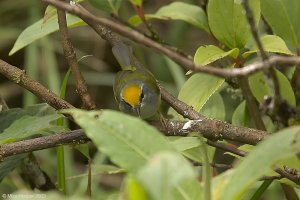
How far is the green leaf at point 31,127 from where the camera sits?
1.35m

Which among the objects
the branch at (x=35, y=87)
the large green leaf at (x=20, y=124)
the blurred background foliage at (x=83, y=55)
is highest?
the branch at (x=35, y=87)

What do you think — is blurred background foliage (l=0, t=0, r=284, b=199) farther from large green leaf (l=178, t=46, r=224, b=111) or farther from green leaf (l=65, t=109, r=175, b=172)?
green leaf (l=65, t=109, r=175, b=172)

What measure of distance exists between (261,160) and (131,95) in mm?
1429

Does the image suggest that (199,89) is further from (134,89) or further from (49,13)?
(134,89)

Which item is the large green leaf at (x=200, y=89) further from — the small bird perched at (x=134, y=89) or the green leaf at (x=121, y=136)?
the green leaf at (x=121, y=136)

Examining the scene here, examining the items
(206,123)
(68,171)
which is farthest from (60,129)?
(68,171)

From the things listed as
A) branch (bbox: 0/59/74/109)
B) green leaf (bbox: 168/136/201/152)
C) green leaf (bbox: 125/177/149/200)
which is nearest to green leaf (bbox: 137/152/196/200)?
green leaf (bbox: 125/177/149/200)

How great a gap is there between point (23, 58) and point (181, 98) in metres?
3.07

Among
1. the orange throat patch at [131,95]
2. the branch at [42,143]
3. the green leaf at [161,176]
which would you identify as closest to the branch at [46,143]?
the branch at [42,143]

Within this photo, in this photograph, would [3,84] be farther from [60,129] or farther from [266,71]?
[266,71]

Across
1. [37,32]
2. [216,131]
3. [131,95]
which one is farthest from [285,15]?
[131,95]

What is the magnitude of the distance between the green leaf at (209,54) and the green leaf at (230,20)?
0.04m

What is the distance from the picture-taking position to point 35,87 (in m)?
1.34

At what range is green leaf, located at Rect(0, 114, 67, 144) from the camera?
1.35 meters
